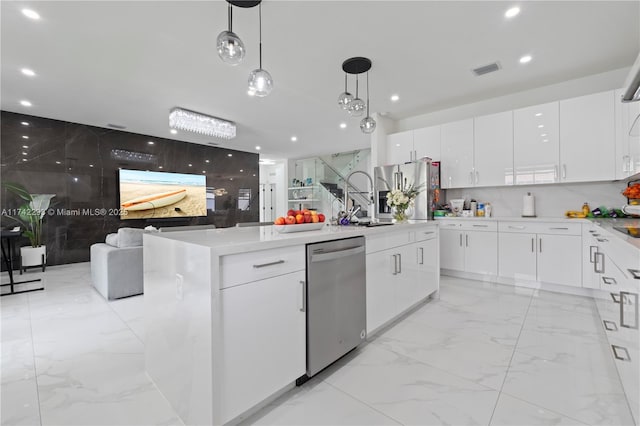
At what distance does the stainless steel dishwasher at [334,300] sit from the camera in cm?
159

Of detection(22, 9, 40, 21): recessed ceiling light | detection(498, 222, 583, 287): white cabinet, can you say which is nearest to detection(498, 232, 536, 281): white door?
detection(498, 222, 583, 287): white cabinet

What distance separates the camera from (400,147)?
Result: 482 cm

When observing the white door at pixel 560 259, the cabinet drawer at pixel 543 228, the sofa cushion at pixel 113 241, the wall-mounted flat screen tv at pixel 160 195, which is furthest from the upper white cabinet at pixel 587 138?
the wall-mounted flat screen tv at pixel 160 195

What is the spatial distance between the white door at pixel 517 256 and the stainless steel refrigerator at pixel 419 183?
3.29 feet

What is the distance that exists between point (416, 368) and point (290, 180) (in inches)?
333

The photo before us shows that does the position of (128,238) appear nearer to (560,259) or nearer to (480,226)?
(480,226)

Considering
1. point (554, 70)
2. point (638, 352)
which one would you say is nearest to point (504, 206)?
point (554, 70)

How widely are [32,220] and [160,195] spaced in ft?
7.02

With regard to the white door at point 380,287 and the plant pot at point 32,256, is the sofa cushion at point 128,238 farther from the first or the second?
the white door at point 380,287

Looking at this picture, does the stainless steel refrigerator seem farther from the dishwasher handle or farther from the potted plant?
the potted plant

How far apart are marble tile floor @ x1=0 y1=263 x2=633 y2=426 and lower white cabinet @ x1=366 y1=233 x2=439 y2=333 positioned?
19 cm

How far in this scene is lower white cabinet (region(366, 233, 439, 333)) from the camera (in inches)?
82.9

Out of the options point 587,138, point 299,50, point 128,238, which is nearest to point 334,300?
point 299,50

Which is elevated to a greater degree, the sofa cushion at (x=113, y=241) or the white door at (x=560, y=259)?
the sofa cushion at (x=113, y=241)
